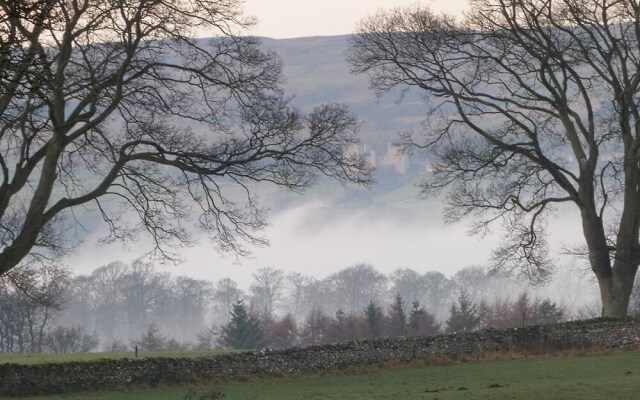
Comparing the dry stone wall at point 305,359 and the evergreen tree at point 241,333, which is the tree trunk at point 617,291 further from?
the evergreen tree at point 241,333

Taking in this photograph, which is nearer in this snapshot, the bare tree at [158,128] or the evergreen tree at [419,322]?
the bare tree at [158,128]

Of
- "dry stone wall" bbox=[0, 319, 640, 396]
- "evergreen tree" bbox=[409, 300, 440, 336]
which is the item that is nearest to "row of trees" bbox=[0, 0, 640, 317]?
"dry stone wall" bbox=[0, 319, 640, 396]

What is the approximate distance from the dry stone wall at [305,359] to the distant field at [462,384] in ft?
2.08

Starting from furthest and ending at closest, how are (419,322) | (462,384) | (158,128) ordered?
(419,322)
(158,128)
(462,384)

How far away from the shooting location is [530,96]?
44562 millimetres

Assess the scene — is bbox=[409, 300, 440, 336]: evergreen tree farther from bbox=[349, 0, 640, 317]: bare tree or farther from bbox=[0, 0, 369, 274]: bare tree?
bbox=[0, 0, 369, 274]: bare tree

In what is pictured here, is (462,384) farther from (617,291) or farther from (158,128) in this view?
(617,291)

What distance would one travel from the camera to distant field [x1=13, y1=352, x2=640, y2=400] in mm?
24109

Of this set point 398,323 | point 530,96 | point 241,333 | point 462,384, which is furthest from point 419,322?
point 462,384

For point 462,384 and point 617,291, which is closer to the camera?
point 462,384

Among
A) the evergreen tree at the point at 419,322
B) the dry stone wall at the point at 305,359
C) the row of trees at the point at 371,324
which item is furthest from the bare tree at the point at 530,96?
the evergreen tree at the point at 419,322

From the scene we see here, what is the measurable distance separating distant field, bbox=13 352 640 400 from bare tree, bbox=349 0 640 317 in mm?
8412

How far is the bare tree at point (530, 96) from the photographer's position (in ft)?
137

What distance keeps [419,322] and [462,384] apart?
6224 cm
